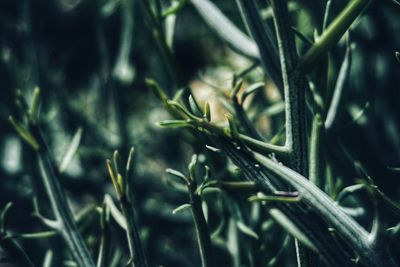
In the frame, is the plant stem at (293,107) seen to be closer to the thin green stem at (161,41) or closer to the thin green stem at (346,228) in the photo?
the thin green stem at (346,228)

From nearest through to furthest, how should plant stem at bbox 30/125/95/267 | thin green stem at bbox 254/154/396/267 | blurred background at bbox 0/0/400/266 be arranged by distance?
thin green stem at bbox 254/154/396/267
plant stem at bbox 30/125/95/267
blurred background at bbox 0/0/400/266

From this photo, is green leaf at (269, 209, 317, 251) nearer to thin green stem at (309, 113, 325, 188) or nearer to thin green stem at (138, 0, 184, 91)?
thin green stem at (309, 113, 325, 188)

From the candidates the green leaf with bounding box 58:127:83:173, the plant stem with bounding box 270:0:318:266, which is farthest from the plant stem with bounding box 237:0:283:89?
the green leaf with bounding box 58:127:83:173

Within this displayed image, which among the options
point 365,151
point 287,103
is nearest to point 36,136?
point 287,103

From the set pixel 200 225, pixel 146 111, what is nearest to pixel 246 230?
pixel 200 225

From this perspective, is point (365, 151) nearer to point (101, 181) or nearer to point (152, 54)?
point (101, 181)

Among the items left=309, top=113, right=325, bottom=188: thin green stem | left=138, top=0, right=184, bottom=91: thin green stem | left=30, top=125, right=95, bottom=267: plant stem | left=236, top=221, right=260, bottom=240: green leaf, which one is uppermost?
left=138, top=0, right=184, bottom=91: thin green stem

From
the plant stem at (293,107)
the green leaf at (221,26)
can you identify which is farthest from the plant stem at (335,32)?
the green leaf at (221,26)

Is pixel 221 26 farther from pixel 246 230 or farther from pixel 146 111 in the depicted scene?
pixel 146 111

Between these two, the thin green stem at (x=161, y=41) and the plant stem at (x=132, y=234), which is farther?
the thin green stem at (x=161, y=41)
